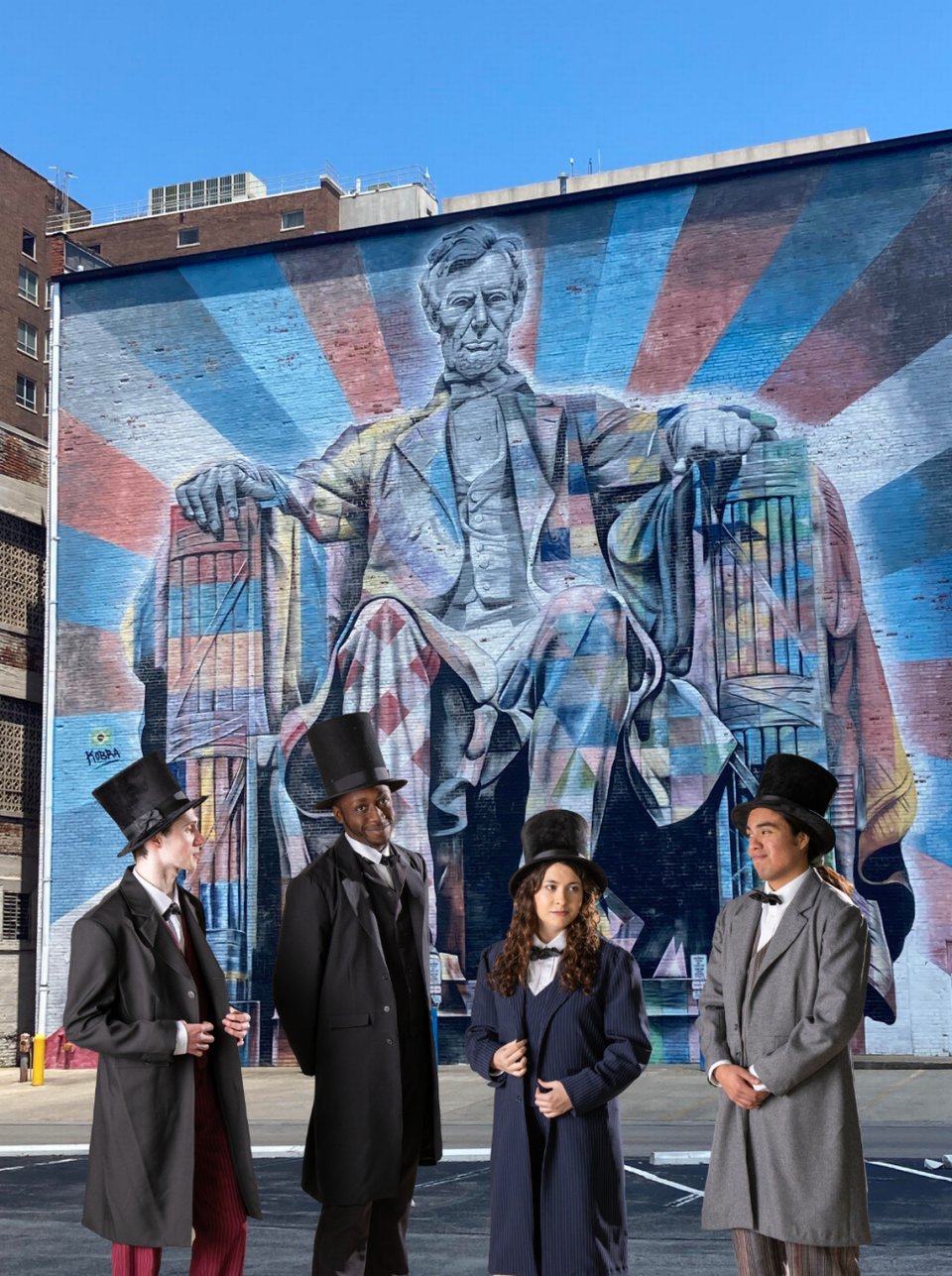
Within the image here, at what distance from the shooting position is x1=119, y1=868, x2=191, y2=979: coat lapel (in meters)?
5.94

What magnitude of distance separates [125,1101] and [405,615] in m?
18.2

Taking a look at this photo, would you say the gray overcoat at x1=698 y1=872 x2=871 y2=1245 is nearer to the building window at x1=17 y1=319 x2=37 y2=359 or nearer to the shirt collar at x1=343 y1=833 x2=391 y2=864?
the shirt collar at x1=343 y1=833 x2=391 y2=864

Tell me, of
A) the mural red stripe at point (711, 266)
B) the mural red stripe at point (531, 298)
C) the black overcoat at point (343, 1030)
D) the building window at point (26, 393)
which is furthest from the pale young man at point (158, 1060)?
the building window at point (26, 393)

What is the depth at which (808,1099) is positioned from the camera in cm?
546

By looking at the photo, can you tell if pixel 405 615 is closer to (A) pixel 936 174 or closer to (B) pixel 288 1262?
(A) pixel 936 174

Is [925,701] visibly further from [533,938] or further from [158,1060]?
[158,1060]

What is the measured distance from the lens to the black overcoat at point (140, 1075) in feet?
18.7

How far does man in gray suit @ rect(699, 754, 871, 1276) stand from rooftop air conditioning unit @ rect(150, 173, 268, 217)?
1899 inches

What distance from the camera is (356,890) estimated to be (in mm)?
6324

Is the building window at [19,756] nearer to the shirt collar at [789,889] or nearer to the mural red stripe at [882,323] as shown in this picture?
the mural red stripe at [882,323]

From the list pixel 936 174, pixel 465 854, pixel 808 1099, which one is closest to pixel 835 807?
pixel 465 854

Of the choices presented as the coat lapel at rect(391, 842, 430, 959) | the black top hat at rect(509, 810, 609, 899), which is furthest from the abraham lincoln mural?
the black top hat at rect(509, 810, 609, 899)

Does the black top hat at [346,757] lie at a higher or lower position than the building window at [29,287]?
lower

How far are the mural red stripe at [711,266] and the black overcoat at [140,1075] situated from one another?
1842 cm
